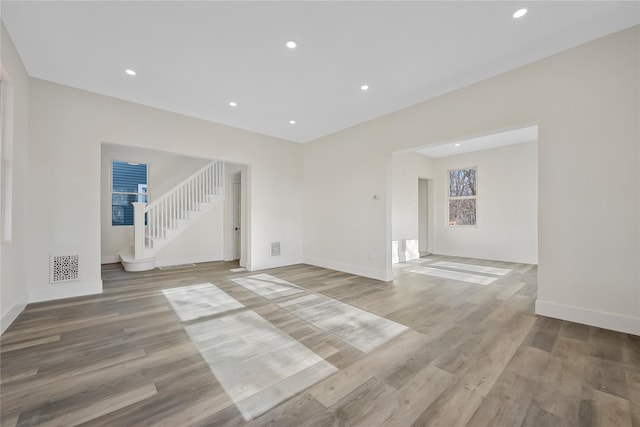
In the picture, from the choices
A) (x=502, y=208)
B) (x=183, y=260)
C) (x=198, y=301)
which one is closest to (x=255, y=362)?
(x=198, y=301)

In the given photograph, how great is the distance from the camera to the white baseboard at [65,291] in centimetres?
359

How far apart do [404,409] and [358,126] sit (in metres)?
4.83

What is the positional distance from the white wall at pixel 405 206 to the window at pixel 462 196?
1.20 meters

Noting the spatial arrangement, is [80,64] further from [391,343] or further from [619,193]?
[619,193]

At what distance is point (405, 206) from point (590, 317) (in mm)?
4709

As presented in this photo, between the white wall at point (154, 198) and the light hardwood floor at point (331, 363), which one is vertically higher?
the white wall at point (154, 198)

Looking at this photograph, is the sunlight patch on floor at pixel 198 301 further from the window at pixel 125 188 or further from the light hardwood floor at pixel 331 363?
the window at pixel 125 188

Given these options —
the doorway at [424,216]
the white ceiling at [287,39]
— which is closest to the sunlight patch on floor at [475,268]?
the doorway at [424,216]

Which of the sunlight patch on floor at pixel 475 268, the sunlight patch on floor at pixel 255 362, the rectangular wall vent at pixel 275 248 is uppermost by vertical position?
the rectangular wall vent at pixel 275 248

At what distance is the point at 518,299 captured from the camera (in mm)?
3768

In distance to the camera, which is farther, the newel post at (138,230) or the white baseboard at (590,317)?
the newel post at (138,230)

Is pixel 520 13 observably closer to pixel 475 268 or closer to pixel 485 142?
pixel 485 142

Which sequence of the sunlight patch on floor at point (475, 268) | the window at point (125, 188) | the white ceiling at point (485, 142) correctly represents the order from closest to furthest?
the sunlight patch on floor at point (475, 268)
the white ceiling at point (485, 142)
the window at point (125, 188)

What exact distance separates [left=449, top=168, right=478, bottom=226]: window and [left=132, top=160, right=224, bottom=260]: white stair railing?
672 centimetres
